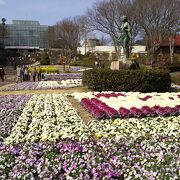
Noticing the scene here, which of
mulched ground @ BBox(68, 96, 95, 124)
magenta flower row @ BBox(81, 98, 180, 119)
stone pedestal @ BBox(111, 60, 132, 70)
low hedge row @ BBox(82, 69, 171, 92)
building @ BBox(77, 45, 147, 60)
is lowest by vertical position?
mulched ground @ BBox(68, 96, 95, 124)

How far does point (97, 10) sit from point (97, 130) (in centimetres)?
4706

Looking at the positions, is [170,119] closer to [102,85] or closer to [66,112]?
[66,112]

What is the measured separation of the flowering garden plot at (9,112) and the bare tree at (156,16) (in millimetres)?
32891

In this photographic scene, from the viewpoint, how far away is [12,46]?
5226 inches

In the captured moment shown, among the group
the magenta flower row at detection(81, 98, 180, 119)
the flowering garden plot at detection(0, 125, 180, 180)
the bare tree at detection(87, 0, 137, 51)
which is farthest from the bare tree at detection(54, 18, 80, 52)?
the flowering garden plot at detection(0, 125, 180, 180)

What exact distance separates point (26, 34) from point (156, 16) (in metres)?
95.3

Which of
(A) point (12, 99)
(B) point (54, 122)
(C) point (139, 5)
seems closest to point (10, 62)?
(C) point (139, 5)

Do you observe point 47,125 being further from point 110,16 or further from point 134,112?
point 110,16

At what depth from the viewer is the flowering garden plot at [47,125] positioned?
29.4 ft

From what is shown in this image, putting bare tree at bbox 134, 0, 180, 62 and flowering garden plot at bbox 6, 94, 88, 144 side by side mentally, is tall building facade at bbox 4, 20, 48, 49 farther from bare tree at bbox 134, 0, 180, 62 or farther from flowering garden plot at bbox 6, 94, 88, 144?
flowering garden plot at bbox 6, 94, 88, 144

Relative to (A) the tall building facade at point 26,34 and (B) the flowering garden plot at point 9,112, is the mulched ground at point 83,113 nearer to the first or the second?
(B) the flowering garden plot at point 9,112

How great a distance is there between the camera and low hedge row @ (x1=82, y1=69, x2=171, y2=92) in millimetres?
20078

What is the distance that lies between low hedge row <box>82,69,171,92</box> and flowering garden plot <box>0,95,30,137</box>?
4.98 m

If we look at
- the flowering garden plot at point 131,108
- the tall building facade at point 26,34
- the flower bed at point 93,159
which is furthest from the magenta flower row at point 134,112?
the tall building facade at point 26,34
